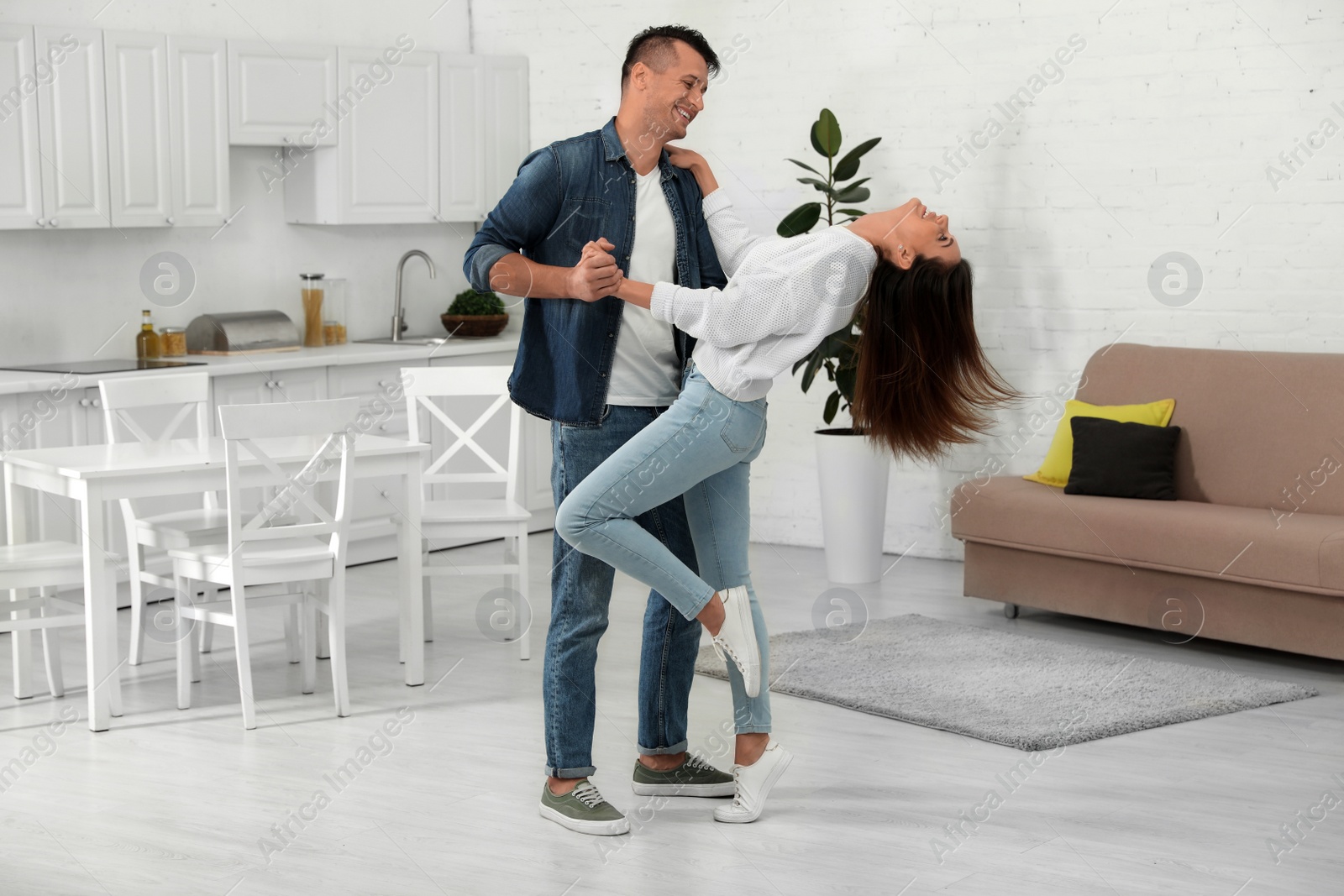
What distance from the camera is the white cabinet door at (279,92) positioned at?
593 cm

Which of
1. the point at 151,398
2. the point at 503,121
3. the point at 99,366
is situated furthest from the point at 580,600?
the point at 503,121

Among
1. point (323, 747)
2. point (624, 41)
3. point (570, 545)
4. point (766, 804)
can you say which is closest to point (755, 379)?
point (570, 545)

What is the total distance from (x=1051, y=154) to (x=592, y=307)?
3.33 m

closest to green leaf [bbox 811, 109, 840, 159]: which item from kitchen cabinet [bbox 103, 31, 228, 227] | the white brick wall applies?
the white brick wall

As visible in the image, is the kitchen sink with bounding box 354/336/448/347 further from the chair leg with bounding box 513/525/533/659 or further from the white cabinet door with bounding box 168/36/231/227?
the chair leg with bounding box 513/525/533/659

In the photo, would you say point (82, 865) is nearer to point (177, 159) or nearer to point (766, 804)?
point (766, 804)

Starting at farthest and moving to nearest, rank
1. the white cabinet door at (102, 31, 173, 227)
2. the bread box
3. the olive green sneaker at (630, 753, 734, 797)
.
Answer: the bread box < the white cabinet door at (102, 31, 173, 227) < the olive green sneaker at (630, 753, 734, 797)

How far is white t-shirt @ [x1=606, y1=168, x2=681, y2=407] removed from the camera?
3002 millimetres

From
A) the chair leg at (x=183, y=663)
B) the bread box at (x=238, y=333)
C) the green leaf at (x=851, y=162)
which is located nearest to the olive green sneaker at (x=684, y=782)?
the chair leg at (x=183, y=663)

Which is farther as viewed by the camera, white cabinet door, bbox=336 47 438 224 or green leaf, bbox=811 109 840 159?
white cabinet door, bbox=336 47 438 224

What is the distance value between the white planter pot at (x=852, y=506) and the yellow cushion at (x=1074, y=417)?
74cm

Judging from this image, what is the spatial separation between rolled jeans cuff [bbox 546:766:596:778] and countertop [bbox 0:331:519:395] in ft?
8.36

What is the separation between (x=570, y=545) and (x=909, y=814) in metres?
0.94

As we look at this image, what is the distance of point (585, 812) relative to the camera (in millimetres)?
3080
